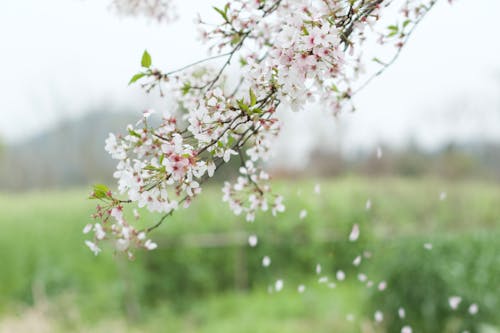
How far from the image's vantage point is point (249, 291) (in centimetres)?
743

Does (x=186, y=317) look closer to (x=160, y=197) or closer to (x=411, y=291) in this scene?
(x=411, y=291)

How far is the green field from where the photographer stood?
4.14 meters

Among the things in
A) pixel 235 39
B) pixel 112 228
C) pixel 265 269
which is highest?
pixel 235 39

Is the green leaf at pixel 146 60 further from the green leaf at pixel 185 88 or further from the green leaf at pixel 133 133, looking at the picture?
the green leaf at pixel 185 88

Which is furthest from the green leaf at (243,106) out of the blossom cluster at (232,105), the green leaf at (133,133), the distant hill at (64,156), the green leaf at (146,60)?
the distant hill at (64,156)

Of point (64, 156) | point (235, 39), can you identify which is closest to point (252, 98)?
point (235, 39)

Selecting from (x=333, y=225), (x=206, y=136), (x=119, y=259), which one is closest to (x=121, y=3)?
(x=206, y=136)

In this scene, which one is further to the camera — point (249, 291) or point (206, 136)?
point (249, 291)

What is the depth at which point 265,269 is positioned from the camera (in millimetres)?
7723

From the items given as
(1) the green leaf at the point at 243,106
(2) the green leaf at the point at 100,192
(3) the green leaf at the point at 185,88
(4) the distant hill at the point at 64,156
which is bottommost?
(2) the green leaf at the point at 100,192

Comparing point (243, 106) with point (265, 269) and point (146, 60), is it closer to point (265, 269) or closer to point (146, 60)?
point (146, 60)

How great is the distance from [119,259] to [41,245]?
5.88 feet

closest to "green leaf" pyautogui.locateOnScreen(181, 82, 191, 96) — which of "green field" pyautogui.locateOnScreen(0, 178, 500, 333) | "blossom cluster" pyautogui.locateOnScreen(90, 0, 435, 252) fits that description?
"blossom cluster" pyautogui.locateOnScreen(90, 0, 435, 252)

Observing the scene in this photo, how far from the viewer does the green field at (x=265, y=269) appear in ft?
13.6
